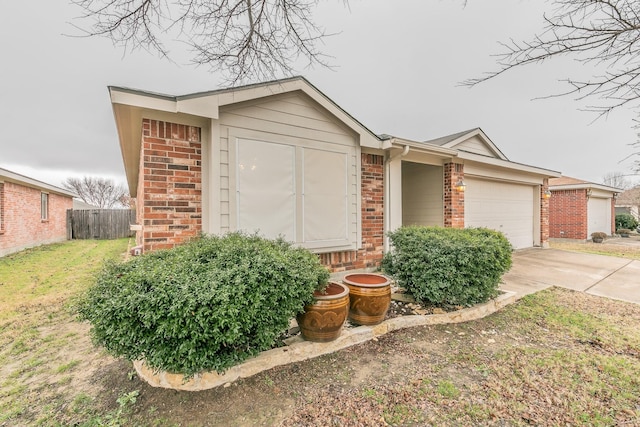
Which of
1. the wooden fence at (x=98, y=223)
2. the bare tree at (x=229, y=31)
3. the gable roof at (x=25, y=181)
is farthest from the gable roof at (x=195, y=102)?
the wooden fence at (x=98, y=223)

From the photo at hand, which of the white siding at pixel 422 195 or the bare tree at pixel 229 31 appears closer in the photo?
the bare tree at pixel 229 31

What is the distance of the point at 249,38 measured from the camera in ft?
10.6

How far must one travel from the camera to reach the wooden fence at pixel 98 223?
16984mm

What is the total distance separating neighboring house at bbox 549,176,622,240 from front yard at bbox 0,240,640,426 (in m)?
13.0

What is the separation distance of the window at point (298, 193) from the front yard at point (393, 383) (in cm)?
207

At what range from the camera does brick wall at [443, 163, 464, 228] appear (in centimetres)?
722

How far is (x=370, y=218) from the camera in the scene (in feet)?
18.9

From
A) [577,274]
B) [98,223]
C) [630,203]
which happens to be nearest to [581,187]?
[577,274]

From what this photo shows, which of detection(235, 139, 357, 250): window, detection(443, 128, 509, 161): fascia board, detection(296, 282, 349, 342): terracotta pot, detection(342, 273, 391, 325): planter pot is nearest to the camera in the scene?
detection(296, 282, 349, 342): terracotta pot

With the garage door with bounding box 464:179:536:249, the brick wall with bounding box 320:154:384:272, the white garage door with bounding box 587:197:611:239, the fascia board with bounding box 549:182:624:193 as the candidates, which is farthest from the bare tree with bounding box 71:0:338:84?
the white garage door with bounding box 587:197:611:239

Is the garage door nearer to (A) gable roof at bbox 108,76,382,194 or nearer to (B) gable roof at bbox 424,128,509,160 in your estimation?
(B) gable roof at bbox 424,128,509,160

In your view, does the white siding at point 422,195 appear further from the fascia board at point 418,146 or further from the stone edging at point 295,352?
the stone edging at point 295,352

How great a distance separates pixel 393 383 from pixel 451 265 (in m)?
2.00

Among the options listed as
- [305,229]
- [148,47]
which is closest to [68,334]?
[305,229]
